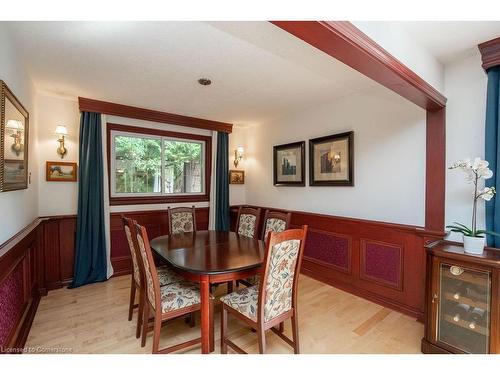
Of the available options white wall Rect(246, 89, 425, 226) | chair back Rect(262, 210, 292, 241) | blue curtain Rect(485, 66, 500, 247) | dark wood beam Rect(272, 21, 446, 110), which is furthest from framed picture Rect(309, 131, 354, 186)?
blue curtain Rect(485, 66, 500, 247)

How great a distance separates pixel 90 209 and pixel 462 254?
3905 mm

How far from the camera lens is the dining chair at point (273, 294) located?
1.57m

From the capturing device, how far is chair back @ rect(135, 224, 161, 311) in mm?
1701

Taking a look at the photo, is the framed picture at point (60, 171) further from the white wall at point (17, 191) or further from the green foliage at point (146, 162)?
the green foliage at point (146, 162)

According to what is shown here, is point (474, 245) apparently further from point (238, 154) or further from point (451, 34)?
point (238, 154)

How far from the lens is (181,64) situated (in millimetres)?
2301

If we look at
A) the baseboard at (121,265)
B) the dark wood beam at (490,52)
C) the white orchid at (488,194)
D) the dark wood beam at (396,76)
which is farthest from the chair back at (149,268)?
the dark wood beam at (490,52)

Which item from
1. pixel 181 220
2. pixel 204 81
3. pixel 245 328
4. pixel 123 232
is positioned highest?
pixel 204 81

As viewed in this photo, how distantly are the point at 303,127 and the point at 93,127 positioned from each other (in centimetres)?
296

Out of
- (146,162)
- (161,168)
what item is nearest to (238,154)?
(161,168)

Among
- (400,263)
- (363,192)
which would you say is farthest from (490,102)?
(400,263)

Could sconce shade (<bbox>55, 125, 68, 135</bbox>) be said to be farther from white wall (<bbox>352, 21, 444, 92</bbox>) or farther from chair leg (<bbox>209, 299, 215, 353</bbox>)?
white wall (<bbox>352, 21, 444, 92</bbox>)

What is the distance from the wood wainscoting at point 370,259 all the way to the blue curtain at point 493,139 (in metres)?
0.51
